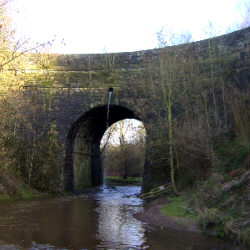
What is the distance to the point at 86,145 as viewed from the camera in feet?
80.0

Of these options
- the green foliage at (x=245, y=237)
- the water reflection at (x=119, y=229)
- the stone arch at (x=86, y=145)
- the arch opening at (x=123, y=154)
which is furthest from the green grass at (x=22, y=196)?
the arch opening at (x=123, y=154)

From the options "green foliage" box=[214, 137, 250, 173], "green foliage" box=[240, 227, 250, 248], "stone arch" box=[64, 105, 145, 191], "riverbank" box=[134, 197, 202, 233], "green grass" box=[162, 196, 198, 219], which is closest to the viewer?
"green foliage" box=[240, 227, 250, 248]

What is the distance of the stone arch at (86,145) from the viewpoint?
20.5 m

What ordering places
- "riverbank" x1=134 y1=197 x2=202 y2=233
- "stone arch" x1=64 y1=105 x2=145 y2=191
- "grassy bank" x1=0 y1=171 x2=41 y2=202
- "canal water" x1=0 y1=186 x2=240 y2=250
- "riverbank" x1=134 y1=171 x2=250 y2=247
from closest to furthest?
"canal water" x1=0 y1=186 x2=240 y2=250
"riverbank" x1=134 y1=171 x2=250 y2=247
"riverbank" x1=134 y1=197 x2=202 y2=233
"grassy bank" x1=0 y1=171 x2=41 y2=202
"stone arch" x1=64 y1=105 x2=145 y2=191

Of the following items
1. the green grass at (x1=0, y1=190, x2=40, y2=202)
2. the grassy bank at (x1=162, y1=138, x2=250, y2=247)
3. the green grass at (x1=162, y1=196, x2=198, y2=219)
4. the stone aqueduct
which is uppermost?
the stone aqueduct

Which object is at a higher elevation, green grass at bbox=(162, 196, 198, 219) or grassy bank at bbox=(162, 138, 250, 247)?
grassy bank at bbox=(162, 138, 250, 247)

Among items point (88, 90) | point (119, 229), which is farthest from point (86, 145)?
point (119, 229)

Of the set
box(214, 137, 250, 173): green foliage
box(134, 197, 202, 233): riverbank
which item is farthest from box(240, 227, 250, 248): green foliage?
box(214, 137, 250, 173): green foliage

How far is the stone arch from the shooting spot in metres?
20.5

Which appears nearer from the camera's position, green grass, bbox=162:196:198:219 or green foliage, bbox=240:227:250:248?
green foliage, bbox=240:227:250:248

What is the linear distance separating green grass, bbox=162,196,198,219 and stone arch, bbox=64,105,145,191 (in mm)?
8808

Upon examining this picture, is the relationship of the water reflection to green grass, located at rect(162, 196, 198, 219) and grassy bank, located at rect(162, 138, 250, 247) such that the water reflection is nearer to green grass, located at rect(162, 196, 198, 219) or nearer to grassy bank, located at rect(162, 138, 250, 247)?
green grass, located at rect(162, 196, 198, 219)

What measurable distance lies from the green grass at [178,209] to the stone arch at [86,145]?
28.9 feet

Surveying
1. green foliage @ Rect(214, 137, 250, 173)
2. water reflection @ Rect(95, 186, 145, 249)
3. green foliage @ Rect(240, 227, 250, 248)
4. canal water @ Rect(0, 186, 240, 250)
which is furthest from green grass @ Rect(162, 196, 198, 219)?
green foliage @ Rect(240, 227, 250, 248)
